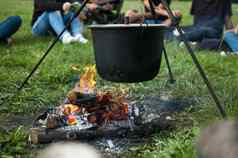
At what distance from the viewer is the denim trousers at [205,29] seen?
23.3 feet

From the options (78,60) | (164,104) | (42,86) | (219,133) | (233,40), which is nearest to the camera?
(219,133)

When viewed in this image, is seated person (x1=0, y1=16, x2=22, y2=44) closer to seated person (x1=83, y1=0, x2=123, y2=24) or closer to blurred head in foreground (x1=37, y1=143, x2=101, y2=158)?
seated person (x1=83, y1=0, x2=123, y2=24)

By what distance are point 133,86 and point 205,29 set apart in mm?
3001

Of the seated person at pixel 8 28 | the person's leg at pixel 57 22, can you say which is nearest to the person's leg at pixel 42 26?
the person's leg at pixel 57 22

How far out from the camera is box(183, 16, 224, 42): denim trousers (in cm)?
709

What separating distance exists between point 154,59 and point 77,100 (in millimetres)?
624

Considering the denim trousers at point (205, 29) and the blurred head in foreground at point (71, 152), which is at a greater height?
the blurred head in foreground at point (71, 152)

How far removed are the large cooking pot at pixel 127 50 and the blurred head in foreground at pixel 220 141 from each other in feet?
6.62

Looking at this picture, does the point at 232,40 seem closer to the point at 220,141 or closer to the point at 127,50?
the point at 127,50

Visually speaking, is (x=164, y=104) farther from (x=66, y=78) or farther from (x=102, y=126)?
(x=66, y=78)

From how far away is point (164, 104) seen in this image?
12.7 feet

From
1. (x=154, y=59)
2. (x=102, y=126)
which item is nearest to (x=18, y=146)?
(x=102, y=126)

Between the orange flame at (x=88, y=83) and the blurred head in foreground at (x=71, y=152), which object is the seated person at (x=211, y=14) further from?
the blurred head in foreground at (x=71, y=152)

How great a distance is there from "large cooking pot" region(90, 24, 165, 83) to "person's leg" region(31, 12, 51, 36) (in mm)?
4273
